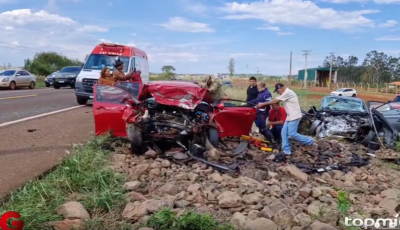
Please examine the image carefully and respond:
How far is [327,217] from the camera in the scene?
445 cm

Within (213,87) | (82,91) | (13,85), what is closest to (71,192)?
(213,87)

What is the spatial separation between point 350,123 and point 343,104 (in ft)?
5.46

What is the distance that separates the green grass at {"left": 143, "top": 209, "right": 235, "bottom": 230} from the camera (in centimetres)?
391

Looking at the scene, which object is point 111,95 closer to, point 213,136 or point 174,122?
point 174,122

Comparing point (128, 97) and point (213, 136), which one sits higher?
point (128, 97)

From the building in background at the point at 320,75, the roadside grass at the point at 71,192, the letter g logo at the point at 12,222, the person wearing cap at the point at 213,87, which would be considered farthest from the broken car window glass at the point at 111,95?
the building in background at the point at 320,75

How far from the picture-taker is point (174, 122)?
22.8ft

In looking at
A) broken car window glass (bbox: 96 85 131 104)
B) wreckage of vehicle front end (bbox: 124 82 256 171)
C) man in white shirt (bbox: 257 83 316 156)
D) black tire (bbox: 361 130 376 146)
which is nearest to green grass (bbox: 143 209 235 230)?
wreckage of vehicle front end (bbox: 124 82 256 171)

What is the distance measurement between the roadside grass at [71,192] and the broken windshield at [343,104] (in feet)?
27.9

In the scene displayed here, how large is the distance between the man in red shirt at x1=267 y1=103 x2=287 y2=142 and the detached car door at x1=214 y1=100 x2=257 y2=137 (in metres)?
0.86

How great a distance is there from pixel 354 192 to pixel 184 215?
3137 mm

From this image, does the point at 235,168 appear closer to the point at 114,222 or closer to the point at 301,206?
the point at 301,206

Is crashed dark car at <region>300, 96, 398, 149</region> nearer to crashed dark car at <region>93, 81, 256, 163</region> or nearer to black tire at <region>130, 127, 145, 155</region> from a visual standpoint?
crashed dark car at <region>93, 81, 256, 163</region>

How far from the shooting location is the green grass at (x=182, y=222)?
391 centimetres
